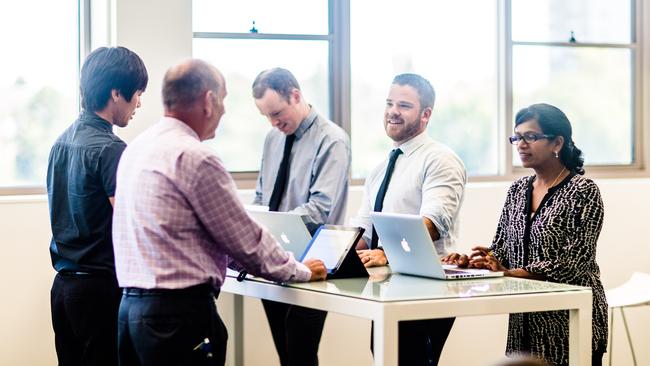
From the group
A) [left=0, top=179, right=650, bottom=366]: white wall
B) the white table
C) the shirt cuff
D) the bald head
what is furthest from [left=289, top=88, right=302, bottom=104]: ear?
the bald head

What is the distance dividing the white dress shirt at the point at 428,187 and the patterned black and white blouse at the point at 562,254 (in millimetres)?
338

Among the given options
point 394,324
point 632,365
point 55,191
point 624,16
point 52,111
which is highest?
point 624,16

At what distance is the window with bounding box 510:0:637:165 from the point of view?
564cm

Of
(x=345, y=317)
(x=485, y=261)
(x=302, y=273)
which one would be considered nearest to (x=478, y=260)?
(x=485, y=261)

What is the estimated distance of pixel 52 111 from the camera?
475 centimetres

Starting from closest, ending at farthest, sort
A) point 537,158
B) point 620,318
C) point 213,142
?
point 537,158
point 213,142
point 620,318

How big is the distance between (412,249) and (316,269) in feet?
1.11

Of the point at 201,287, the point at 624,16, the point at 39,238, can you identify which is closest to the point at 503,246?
the point at 201,287

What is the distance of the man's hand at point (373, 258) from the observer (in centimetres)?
370

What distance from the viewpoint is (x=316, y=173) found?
4.18 metres

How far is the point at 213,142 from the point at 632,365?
9.03 feet

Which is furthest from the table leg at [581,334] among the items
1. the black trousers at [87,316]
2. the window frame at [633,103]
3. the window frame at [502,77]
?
the window frame at [633,103]

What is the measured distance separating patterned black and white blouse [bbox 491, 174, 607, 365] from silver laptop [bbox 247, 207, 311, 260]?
2.64 ft

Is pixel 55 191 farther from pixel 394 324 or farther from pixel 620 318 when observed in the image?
pixel 620 318
